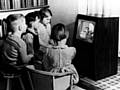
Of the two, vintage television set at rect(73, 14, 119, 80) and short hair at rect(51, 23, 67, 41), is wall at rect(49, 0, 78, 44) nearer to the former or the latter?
vintage television set at rect(73, 14, 119, 80)

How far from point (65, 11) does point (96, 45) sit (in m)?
0.89

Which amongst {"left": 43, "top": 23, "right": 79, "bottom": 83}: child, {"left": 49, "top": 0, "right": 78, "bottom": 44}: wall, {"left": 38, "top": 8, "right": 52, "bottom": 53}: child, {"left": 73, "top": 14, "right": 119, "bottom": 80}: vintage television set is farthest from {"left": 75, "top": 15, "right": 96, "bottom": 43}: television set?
{"left": 43, "top": 23, "right": 79, "bottom": 83}: child

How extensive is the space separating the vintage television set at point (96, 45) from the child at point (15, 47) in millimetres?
880

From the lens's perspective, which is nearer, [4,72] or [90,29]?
[4,72]

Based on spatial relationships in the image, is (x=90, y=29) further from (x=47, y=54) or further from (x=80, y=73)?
(x=47, y=54)

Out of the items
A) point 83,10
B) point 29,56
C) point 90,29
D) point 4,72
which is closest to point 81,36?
point 90,29

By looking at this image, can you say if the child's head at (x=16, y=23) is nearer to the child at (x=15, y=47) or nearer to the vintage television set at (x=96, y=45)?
the child at (x=15, y=47)

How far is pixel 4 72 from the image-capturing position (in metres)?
2.46

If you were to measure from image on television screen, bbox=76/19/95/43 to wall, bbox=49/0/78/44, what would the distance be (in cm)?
35

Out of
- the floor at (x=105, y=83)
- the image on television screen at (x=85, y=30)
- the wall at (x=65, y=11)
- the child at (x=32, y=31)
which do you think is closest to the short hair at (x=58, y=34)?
the child at (x=32, y=31)

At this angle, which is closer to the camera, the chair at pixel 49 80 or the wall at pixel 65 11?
the chair at pixel 49 80

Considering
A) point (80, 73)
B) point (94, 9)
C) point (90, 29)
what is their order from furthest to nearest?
1. point (94, 9)
2. point (80, 73)
3. point (90, 29)

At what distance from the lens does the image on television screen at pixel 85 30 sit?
299 centimetres

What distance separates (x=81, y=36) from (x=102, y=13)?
0.59 metres
